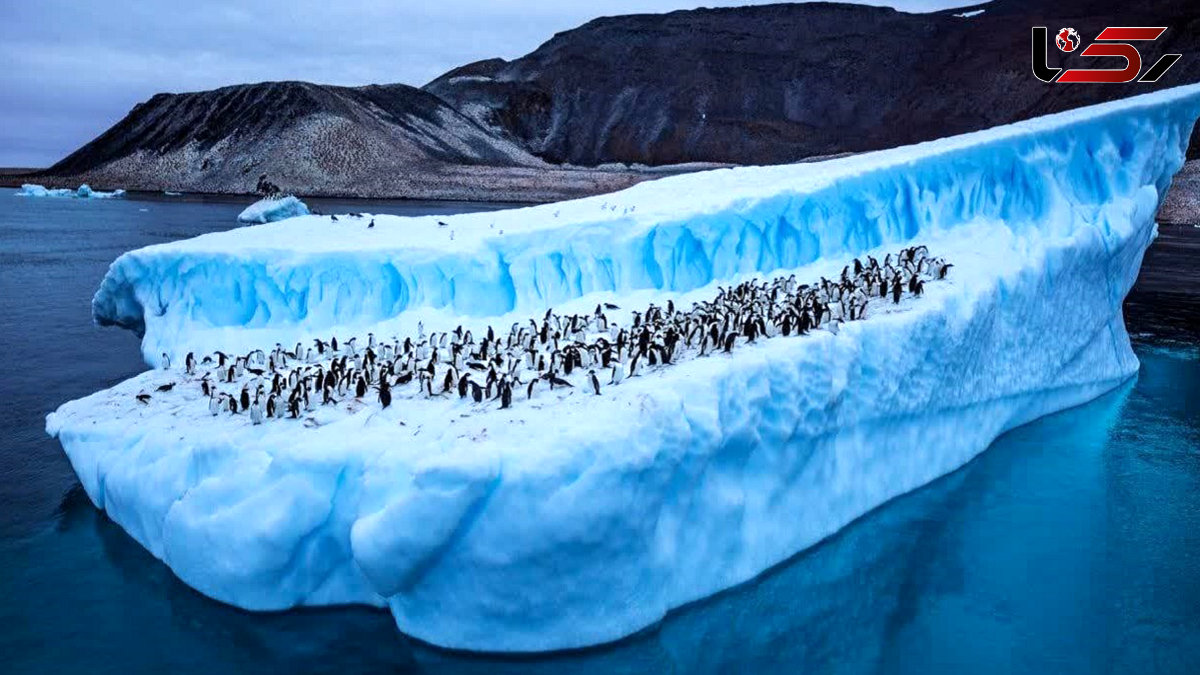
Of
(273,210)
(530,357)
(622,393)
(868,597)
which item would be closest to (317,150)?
(273,210)

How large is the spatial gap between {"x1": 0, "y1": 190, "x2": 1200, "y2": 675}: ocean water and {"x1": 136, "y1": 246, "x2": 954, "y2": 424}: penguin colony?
152cm

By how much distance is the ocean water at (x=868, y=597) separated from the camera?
18.3 ft

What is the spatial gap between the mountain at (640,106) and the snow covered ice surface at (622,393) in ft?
152

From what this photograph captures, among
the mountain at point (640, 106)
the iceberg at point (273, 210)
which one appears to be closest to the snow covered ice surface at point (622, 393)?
the iceberg at point (273, 210)

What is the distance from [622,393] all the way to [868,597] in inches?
100

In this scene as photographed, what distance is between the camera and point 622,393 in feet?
20.1

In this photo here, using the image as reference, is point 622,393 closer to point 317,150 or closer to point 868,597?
point 868,597

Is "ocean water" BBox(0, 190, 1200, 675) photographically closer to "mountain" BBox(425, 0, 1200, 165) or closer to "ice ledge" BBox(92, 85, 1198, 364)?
"ice ledge" BBox(92, 85, 1198, 364)

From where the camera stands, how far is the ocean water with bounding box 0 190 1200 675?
220 inches

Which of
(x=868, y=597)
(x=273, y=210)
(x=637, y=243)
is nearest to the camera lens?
(x=868, y=597)

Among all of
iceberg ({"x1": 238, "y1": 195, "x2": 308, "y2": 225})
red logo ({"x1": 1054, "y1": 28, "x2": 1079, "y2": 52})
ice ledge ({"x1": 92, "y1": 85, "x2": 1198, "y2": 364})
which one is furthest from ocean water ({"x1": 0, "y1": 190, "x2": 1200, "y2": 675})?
iceberg ({"x1": 238, "y1": 195, "x2": 308, "y2": 225})

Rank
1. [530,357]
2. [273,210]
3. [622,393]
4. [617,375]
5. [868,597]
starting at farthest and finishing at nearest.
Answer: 1. [273,210]
2. [530,357]
3. [868,597]
4. [617,375]
5. [622,393]

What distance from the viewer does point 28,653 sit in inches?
Result: 217

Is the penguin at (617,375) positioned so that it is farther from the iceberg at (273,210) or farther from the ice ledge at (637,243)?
the iceberg at (273,210)
